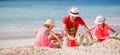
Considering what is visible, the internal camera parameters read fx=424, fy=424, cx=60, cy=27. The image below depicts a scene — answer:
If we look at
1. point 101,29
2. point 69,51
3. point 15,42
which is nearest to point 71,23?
point 101,29

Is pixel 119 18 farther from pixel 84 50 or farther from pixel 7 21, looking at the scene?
pixel 84 50

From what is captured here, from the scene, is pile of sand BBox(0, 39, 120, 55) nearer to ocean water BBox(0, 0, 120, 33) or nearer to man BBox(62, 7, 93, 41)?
man BBox(62, 7, 93, 41)

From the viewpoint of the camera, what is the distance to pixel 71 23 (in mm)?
5141

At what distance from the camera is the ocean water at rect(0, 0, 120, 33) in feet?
22.4

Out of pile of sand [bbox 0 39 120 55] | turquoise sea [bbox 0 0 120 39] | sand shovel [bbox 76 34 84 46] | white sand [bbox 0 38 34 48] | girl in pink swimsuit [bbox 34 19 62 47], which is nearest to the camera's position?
pile of sand [bbox 0 39 120 55]

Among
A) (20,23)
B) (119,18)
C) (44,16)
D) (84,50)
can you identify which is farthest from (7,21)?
(84,50)

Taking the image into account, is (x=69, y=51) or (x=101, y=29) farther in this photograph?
(x=101, y=29)

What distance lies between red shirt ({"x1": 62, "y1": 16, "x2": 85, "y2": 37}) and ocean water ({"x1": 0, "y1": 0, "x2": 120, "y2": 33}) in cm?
119

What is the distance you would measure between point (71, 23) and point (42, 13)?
9.10 feet

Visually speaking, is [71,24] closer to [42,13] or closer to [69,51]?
[69,51]

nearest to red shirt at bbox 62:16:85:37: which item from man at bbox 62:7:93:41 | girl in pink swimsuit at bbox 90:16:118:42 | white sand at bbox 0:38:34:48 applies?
man at bbox 62:7:93:41

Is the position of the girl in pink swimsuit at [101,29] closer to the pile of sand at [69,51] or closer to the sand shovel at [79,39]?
the sand shovel at [79,39]

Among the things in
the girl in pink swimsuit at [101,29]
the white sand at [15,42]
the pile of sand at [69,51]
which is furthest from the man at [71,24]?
the pile of sand at [69,51]

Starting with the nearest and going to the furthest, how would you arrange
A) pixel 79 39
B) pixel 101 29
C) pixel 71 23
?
pixel 79 39, pixel 71 23, pixel 101 29
